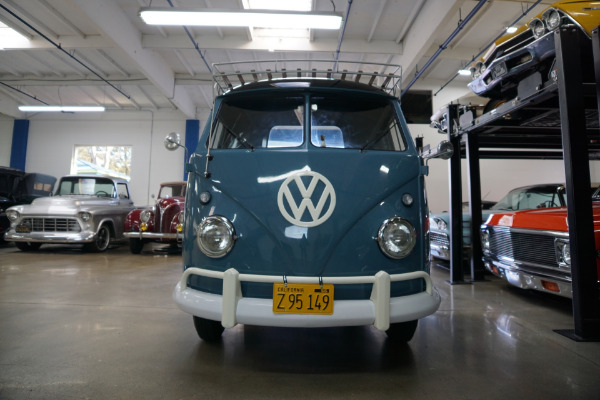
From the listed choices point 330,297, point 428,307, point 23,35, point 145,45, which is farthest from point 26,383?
point 23,35

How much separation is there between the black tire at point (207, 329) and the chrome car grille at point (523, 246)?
3.11 meters

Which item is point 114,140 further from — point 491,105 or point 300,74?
point 491,105

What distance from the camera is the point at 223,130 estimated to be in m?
2.32

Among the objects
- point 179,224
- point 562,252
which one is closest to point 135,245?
point 179,224

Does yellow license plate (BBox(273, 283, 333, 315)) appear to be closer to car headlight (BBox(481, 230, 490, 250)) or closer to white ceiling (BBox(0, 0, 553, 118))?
car headlight (BBox(481, 230, 490, 250))

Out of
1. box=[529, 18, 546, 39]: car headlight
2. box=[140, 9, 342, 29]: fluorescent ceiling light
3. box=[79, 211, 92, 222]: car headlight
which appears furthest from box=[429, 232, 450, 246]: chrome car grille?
box=[79, 211, 92, 222]: car headlight

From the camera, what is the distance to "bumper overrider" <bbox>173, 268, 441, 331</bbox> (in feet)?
5.45

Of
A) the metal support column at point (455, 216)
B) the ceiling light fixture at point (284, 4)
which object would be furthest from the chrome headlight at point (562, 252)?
the ceiling light fixture at point (284, 4)

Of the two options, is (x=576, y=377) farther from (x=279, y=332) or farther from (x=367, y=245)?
(x=279, y=332)

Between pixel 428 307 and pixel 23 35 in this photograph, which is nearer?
pixel 428 307

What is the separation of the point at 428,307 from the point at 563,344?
1426 millimetres

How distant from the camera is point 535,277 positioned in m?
3.22

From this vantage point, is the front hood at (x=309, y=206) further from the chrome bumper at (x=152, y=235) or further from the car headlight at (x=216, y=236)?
the chrome bumper at (x=152, y=235)

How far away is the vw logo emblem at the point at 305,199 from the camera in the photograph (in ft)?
5.96
